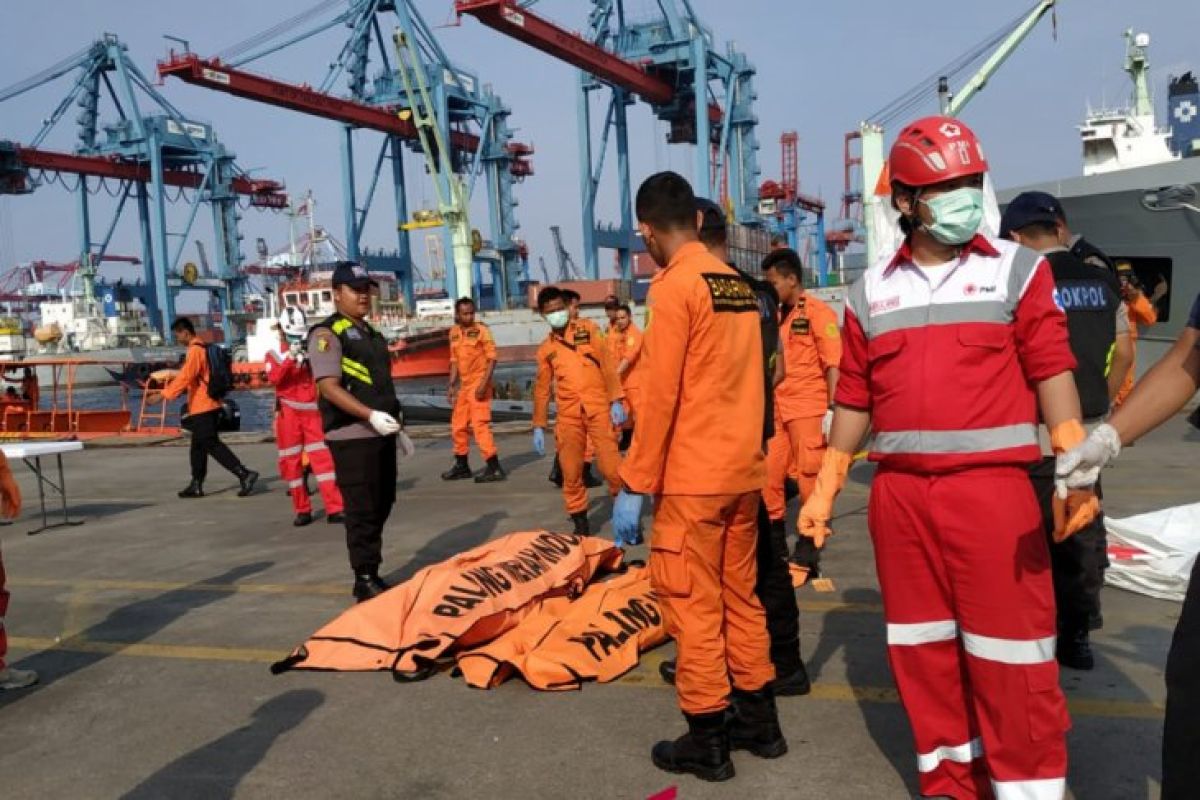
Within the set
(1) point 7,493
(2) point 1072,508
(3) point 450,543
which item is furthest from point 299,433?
(2) point 1072,508

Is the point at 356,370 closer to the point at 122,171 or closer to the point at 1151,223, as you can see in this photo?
the point at 1151,223

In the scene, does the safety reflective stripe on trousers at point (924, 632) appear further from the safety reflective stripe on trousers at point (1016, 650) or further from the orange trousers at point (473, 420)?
the orange trousers at point (473, 420)

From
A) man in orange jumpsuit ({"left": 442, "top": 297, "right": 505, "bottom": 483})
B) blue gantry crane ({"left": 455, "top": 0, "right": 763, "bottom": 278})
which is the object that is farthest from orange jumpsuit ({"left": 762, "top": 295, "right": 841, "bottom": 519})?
blue gantry crane ({"left": 455, "top": 0, "right": 763, "bottom": 278})

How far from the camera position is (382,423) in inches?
198

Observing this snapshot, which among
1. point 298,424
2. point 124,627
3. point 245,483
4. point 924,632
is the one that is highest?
point 298,424

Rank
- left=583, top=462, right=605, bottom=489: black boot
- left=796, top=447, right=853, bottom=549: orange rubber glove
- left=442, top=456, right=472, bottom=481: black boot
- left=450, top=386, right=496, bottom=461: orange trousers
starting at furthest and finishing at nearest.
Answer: left=442, top=456, right=472, bottom=481: black boot
left=450, top=386, right=496, bottom=461: orange trousers
left=583, top=462, right=605, bottom=489: black boot
left=796, top=447, right=853, bottom=549: orange rubber glove

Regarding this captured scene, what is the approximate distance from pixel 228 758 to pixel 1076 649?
11.6 ft

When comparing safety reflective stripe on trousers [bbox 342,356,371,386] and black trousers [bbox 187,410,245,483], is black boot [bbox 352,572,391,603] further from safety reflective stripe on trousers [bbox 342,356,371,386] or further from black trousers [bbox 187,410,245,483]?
black trousers [bbox 187,410,245,483]

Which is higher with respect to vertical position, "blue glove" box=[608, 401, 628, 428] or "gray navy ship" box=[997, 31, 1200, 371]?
"gray navy ship" box=[997, 31, 1200, 371]

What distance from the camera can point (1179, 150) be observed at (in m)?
18.3

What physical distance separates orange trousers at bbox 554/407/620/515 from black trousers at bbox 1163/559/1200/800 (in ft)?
15.5

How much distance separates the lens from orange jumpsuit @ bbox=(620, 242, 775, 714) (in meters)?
2.91

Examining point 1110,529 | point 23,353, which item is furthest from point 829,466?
point 23,353

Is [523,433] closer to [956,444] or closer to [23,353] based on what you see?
[956,444]
